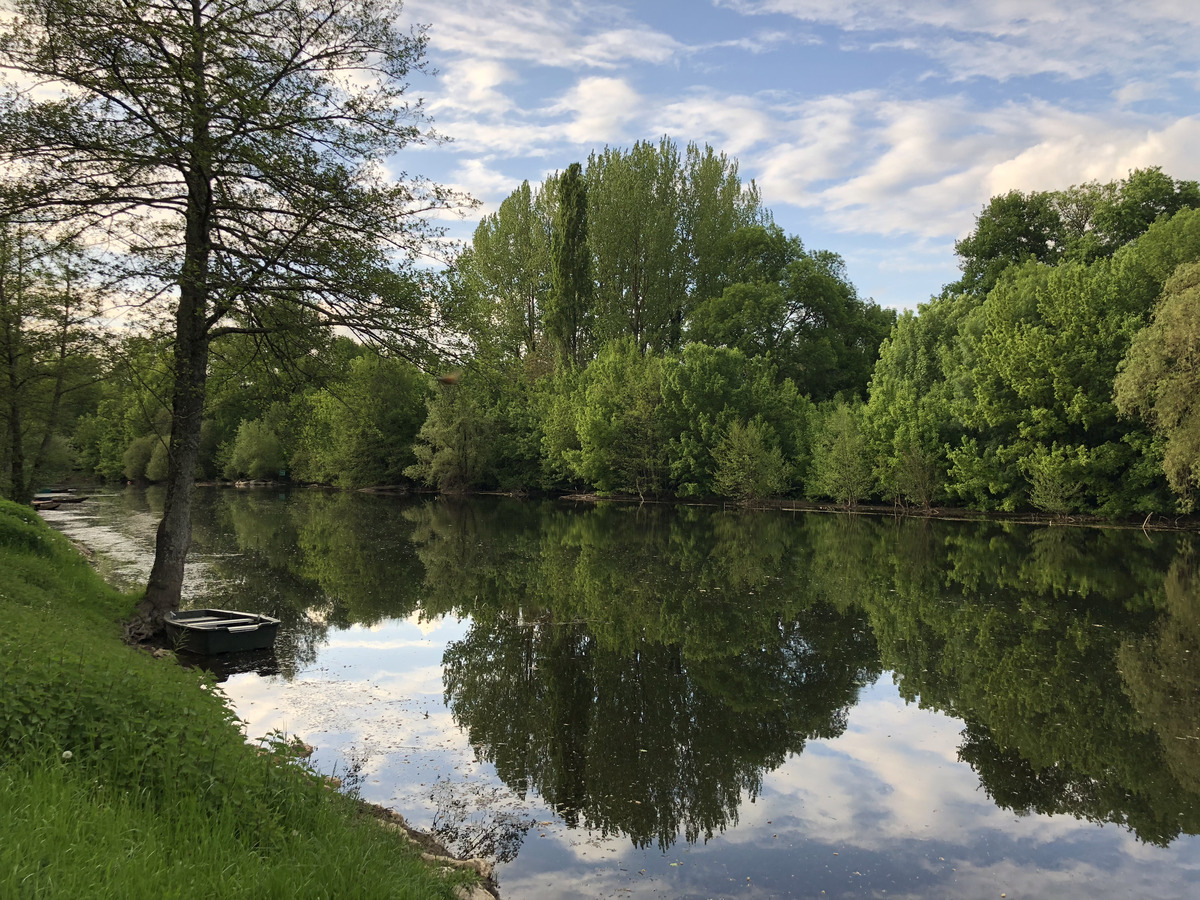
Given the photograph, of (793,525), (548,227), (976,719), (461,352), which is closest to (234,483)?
(548,227)

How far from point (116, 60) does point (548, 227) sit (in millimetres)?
55085

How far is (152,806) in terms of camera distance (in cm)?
536

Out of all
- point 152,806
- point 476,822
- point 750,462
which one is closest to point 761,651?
point 476,822

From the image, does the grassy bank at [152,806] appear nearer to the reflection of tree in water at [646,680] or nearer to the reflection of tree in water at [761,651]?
the reflection of tree in water at [761,651]

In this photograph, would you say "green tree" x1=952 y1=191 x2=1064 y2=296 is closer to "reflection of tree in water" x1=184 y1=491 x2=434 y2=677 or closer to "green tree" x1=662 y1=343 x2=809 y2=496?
"green tree" x1=662 y1=343 x2=809 y2=496

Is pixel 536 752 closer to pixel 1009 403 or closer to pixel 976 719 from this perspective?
pixel 976 719

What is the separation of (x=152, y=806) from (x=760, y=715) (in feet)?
27.9

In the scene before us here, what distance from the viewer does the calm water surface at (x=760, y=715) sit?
7.93m

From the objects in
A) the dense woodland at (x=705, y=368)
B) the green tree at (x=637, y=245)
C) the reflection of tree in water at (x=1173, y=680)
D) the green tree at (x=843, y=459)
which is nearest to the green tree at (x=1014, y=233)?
the dense woodland at (x=705, y=368)

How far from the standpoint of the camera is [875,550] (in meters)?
30.1

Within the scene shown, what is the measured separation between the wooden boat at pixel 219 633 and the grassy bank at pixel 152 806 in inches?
256

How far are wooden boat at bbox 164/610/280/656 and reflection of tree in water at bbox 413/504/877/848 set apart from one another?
3379 mm

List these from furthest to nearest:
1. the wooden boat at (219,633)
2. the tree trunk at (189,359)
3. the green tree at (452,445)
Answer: the green tree at (452,445) < the wooden boat at (219,633) < the tree trunk at (189,359)

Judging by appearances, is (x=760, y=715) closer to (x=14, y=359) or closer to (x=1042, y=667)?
(x=1042, y=667)
